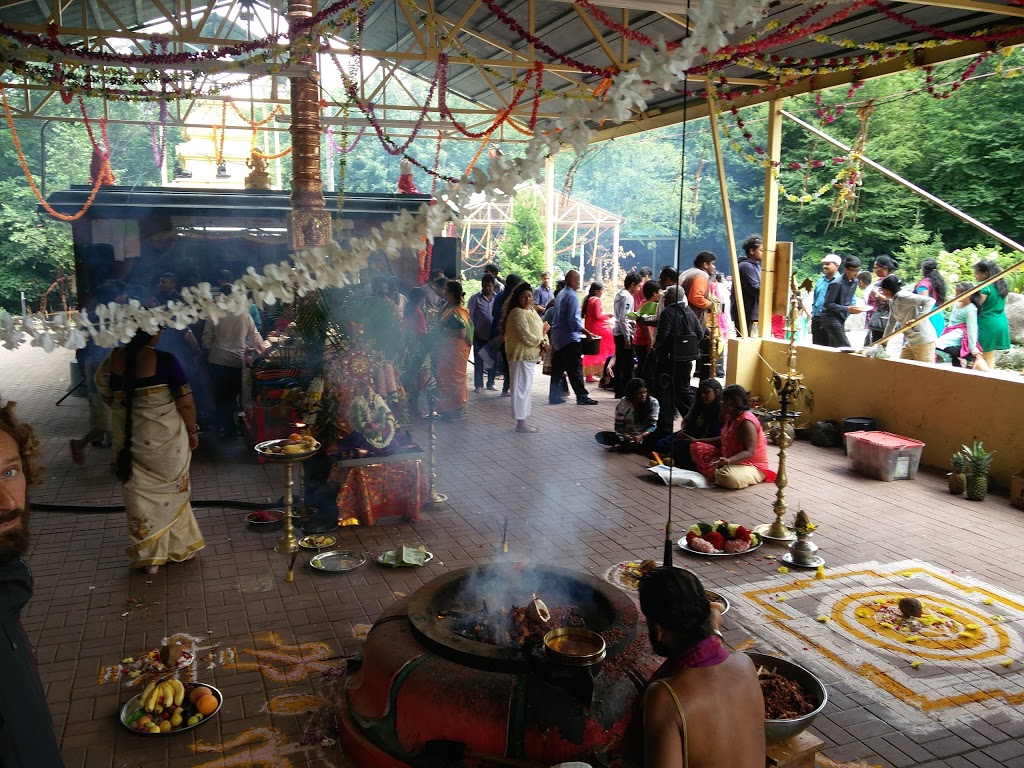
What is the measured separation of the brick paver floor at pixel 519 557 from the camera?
4008 mm

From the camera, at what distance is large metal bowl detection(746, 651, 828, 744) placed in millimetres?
3404

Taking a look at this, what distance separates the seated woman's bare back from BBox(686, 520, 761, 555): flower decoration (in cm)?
375

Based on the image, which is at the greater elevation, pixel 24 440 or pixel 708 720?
pixel 24 440

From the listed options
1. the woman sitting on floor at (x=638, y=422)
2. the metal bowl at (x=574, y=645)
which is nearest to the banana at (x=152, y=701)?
the metal bowl at (x=574, y=645)

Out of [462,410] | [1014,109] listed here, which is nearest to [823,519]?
[462,410]

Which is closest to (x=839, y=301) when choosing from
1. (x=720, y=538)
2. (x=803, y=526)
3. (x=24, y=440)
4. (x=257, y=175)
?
(x=803, y=526)

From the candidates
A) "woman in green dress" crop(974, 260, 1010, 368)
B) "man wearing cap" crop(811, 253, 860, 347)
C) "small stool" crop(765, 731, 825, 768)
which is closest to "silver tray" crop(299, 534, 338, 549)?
"small stool" crop(765, 731, 825, 768)

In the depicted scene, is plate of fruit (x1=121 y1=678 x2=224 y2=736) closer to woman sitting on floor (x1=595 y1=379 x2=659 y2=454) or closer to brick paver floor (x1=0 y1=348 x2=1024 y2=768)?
brick paver floor (x1=0 y1=348 x2=1024 y2=768)

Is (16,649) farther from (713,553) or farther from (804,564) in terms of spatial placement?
(804,564)

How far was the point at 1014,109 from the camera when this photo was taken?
67.8 feet

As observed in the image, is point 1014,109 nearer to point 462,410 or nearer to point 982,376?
point 982,376

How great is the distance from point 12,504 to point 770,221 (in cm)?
1049

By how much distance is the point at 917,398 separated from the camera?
8.89 meters

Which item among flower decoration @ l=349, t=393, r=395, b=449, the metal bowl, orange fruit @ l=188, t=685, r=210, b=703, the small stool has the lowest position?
orange fruit @ l=188, t=685, r=210, b=703
